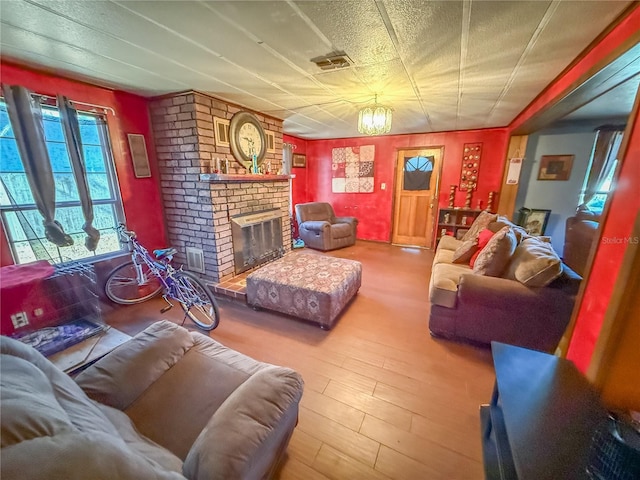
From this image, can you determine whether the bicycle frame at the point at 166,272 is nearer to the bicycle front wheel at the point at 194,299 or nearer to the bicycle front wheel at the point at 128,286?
the bicycle front wheel at the point at 194,299

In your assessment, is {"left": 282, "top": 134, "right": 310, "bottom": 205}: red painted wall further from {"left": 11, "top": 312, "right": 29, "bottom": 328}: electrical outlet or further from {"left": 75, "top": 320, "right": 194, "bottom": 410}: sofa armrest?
{"left": 75, "top": 320, "right": 194, "bottom": 410}: sofa armrest

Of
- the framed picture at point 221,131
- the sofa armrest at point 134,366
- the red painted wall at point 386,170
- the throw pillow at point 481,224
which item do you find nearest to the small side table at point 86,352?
the sofa armrest at point 134,366

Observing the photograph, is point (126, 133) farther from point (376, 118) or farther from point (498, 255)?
point (498, 255)

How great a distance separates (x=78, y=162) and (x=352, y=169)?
14.2 feet

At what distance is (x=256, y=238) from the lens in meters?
3.40

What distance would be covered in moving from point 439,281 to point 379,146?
11.9 feet

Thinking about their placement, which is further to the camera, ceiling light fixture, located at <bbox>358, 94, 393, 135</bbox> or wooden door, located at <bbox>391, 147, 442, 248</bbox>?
wooden door, located at <bbox>391, 147, 442, 248</bbox>

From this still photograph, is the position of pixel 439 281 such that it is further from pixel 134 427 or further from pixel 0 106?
pixel 0 106

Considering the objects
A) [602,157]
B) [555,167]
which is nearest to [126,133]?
[555,167]

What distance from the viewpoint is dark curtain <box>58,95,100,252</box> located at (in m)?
2.09

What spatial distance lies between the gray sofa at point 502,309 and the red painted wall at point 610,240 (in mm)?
340

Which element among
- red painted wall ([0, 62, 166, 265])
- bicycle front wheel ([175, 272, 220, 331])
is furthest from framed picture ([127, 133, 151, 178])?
bicycle front wheel ([175, 272, 220, 331])

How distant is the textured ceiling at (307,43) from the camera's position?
128cm

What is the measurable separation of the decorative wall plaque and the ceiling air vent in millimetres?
3518
